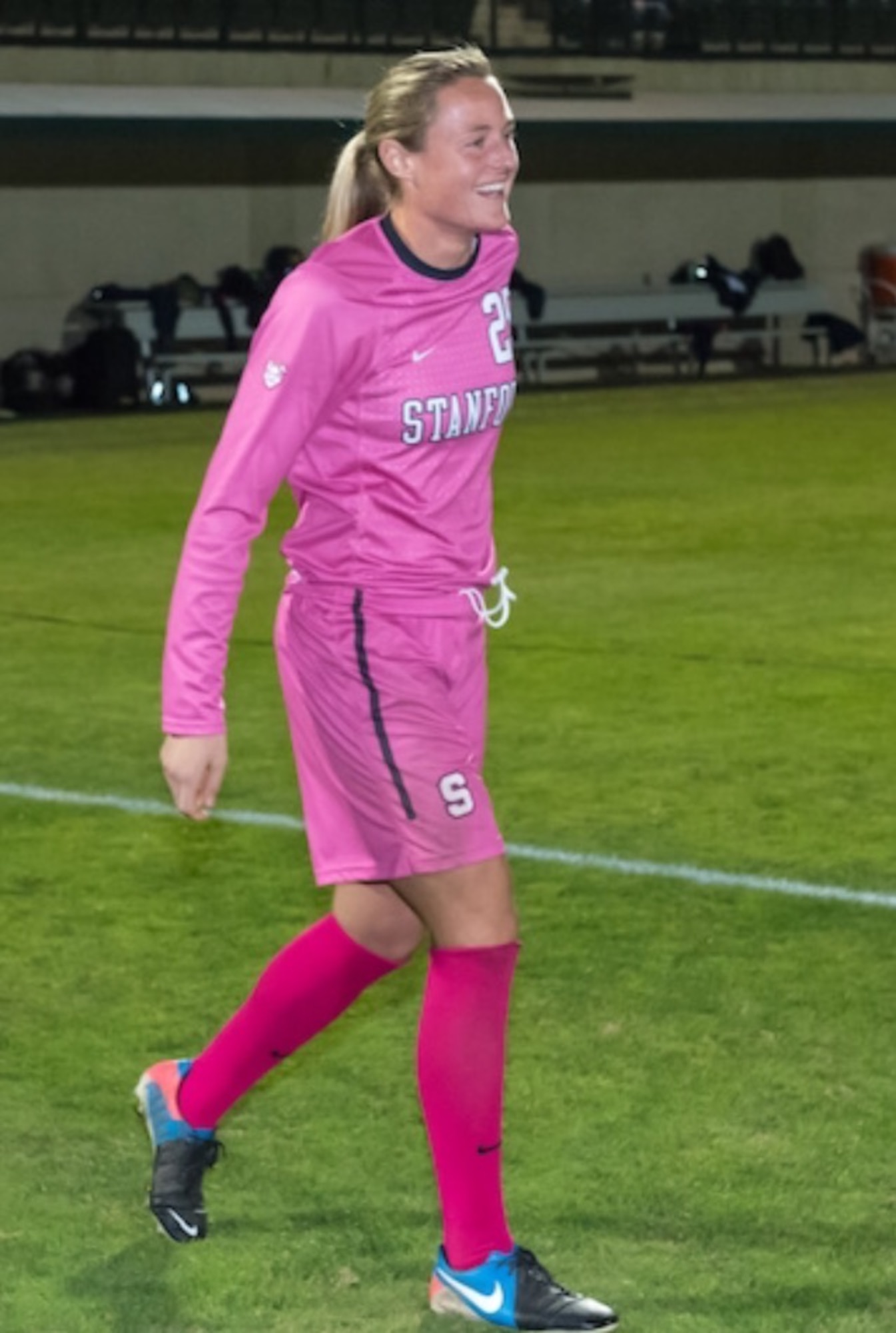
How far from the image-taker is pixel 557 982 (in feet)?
20.7

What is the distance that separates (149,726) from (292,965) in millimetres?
5296

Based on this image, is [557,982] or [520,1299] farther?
[557,982]

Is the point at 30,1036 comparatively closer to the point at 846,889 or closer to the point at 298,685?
the point at 298,685

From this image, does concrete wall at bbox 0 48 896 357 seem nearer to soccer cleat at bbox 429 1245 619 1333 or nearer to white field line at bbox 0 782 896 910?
white field line at bbox 0 782 896 910

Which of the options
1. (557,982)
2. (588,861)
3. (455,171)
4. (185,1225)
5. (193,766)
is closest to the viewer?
(193,766)

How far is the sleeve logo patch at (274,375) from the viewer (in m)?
4.09

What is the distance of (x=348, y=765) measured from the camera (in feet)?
14.1

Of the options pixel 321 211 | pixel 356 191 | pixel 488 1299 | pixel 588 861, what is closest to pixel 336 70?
pixel 321 211

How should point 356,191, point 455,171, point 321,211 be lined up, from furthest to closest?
point 321,211, point 356,191, point 455,171

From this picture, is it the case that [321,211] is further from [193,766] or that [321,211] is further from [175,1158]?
[193,766]

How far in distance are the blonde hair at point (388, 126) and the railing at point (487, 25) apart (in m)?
25.4

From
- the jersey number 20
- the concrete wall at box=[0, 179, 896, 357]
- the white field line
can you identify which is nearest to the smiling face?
the jersey number 20

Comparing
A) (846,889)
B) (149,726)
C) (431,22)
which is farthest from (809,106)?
(846,889)

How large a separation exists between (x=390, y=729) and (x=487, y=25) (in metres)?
31.0
